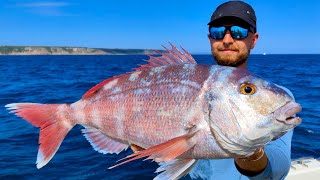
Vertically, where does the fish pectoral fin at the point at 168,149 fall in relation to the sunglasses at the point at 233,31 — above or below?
below

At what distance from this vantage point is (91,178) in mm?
9719

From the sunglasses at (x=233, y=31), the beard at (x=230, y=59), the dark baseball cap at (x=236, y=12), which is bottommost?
the beard at (x=230, y=59)

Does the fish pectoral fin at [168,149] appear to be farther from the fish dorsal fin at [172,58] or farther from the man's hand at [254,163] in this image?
the fish dorsal fin at [172,58]

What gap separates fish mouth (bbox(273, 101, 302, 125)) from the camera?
2.33m

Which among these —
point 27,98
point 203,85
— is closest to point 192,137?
point 203,85

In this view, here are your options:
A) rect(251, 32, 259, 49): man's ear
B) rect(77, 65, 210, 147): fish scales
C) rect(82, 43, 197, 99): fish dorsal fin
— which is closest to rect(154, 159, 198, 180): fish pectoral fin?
rect(77, 65, 210, 147): fish scales

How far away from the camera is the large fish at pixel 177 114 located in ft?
7.91

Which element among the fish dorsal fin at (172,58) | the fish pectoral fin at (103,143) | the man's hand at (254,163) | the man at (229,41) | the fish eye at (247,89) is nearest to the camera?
the fish eye at (247,89)

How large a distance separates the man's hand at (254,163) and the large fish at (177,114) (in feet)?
0.90

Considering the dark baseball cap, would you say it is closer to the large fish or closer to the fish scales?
the large fish

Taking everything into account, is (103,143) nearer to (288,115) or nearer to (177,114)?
(177,114)

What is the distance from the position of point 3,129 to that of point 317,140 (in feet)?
39.5

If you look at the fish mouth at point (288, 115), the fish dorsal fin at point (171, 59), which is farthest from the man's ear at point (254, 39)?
the fish mouth at point (288, 115)

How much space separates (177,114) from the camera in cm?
260
